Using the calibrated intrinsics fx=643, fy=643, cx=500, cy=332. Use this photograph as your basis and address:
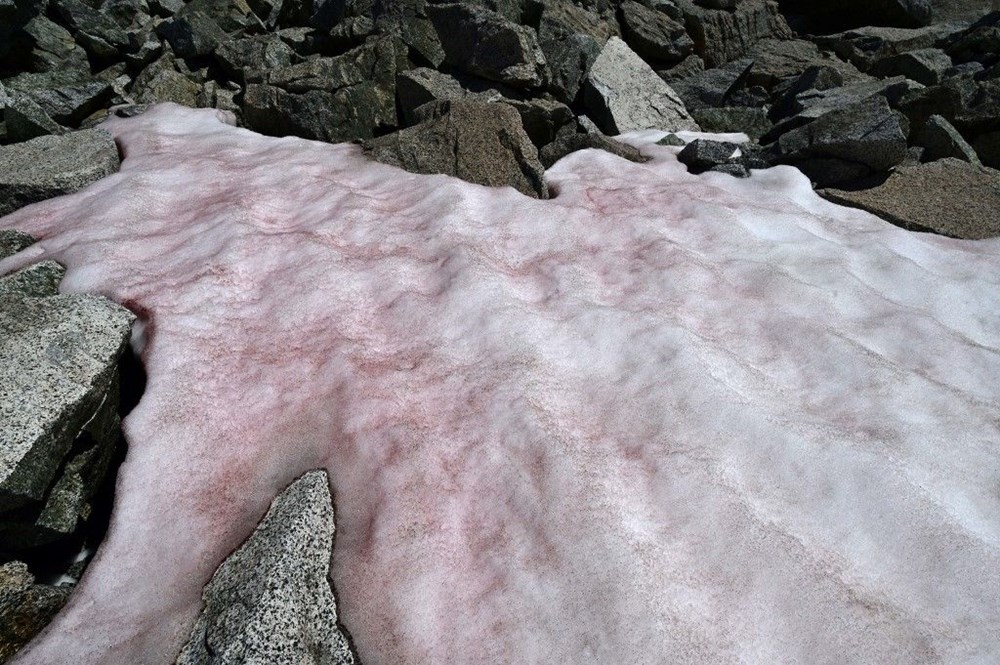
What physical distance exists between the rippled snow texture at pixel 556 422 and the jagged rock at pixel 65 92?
136 inches

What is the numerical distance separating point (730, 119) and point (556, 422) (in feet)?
24.8

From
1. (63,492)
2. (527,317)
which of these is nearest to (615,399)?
(527,317)

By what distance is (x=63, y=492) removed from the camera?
3092mm

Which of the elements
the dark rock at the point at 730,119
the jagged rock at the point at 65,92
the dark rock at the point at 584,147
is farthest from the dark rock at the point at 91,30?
the dark rock at the point at 730,119

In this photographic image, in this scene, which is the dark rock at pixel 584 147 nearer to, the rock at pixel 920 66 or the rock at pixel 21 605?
the rock at pixel 21 605

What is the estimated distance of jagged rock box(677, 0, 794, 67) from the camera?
12344 mm

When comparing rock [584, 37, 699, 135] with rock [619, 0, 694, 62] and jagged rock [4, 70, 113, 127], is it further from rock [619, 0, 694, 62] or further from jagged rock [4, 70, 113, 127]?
jagged rock [4, 70, 113, 127]

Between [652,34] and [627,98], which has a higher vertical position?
[652,34]

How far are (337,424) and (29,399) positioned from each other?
1420 mm

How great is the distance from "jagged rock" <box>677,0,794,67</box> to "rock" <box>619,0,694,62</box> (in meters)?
A: 0.68

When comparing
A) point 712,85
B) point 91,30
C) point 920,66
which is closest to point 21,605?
point 91,30

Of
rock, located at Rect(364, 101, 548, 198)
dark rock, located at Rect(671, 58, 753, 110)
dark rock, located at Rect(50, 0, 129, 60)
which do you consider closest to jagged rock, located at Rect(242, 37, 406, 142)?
rock, located at Rect(364, 101, 548, 198)

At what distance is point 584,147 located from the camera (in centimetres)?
741

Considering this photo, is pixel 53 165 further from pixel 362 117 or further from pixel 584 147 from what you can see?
pixel 584 147
